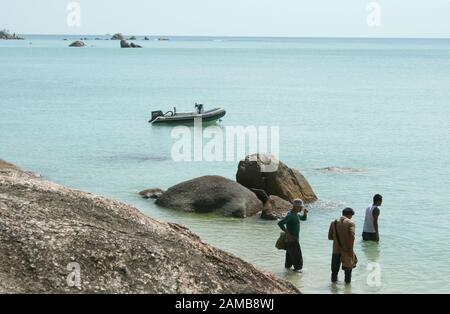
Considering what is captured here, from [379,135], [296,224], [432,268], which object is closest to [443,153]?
[379,135]

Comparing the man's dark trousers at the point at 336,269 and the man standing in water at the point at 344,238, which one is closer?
the man standing in water at the point at 344,238

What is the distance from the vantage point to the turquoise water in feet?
79.2

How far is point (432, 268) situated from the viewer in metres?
22.5

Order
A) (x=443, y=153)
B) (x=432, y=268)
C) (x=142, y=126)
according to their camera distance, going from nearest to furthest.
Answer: (x=432, y=268), (x=443, y=153), (x=142, y=126)

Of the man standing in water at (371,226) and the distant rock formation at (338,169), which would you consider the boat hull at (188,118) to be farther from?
the man standing in water at (371,226)

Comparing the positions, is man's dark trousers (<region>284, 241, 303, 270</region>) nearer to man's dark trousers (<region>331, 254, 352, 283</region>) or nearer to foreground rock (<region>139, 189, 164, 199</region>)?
man's dark trousers (<region>331, 254, 352, 283</region>)

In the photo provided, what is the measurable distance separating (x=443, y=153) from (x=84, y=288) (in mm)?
45155

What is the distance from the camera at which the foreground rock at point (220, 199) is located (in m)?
27.4

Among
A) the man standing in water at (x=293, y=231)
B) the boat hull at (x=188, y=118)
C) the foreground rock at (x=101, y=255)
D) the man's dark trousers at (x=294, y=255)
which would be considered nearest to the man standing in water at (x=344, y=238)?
the man standing in water at (x=293, y=231)

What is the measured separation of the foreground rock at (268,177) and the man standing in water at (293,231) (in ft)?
26.6

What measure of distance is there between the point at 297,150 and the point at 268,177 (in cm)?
2184

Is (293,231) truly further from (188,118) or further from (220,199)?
(188,118)
